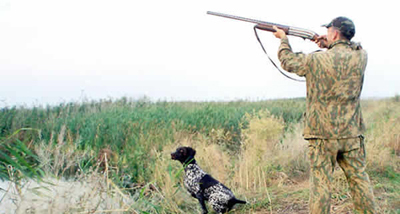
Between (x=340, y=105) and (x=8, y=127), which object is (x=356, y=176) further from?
(x=8, y=127)

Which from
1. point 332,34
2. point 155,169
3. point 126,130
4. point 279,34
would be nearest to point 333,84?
point 332,34

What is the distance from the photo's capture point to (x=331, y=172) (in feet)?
12.0

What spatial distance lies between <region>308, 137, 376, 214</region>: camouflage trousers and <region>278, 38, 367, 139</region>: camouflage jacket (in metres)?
0.10

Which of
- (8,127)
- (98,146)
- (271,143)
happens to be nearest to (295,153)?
(271,143)

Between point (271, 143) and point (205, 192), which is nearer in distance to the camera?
point (205, 192)

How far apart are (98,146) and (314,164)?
25.0 ft

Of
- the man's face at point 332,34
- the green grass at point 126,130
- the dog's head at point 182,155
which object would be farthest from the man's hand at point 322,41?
the green grass at point 126,130

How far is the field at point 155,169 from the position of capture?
3250mm

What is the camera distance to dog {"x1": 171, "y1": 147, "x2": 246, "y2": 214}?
4879 millimetres

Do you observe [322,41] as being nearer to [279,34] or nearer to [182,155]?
[279,34]

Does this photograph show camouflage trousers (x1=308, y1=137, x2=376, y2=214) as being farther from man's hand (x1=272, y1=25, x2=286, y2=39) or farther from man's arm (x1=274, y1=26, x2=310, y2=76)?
man's hand (x1=272, y1=25, x2=286, y2=39)

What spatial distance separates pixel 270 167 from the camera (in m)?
7.05

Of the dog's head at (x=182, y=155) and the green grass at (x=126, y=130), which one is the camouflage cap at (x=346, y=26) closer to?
the dog's head at (x=182, y=155)

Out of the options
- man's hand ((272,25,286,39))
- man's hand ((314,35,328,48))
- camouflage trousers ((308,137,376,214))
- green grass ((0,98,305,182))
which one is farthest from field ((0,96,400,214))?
man's hand ((314,35,328,48))
